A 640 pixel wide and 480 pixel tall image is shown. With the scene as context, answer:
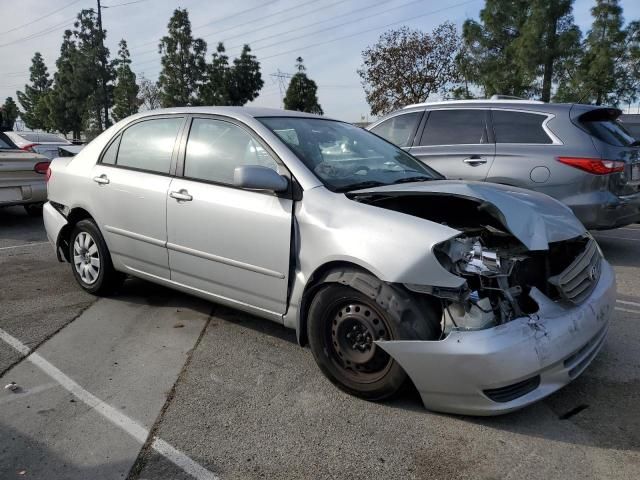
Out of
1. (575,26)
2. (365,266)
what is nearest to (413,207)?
(365,266)

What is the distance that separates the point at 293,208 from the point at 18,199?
658 centimetres

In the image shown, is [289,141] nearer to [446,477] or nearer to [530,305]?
[530,305]

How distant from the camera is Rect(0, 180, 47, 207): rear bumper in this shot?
8.08m

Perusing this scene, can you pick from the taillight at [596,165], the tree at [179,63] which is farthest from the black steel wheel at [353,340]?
the tree at [179,63]

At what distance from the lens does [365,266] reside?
115 inches

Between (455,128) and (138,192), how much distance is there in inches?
157

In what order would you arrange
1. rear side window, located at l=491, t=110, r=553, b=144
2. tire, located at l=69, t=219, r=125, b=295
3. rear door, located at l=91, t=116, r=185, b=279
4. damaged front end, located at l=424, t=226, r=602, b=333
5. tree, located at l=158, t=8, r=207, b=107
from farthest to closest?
tree, located at l=158, t=8, r=207, b=107
rear side window, located at l=491, t=110, r=553, b=144
tire, located at l=69, t=219, r=125, b=295
rear door, located at l=91, t=116, r=185, b=279
damaged front end, located at l=424, t=226, r=602, b=333

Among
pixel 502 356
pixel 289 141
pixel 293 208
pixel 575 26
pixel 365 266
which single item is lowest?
pixel 502 356

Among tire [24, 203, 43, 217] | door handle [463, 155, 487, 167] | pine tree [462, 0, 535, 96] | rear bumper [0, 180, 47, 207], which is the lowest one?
tire [24, 203, 43, 217]

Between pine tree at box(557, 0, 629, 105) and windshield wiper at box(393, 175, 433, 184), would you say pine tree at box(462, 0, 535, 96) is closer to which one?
pine tree at box(557, 0, 629, 105)

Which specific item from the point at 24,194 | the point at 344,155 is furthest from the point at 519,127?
the point at 24,194

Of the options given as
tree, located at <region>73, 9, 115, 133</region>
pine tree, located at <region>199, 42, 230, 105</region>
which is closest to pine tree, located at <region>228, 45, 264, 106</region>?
pine tree, located at <region>199, 42, 230, 105</region>

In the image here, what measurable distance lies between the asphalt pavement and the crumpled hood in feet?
3.00

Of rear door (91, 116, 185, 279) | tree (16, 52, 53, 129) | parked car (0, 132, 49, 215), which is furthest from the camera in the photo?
tree (16, 52, 53, 129)
